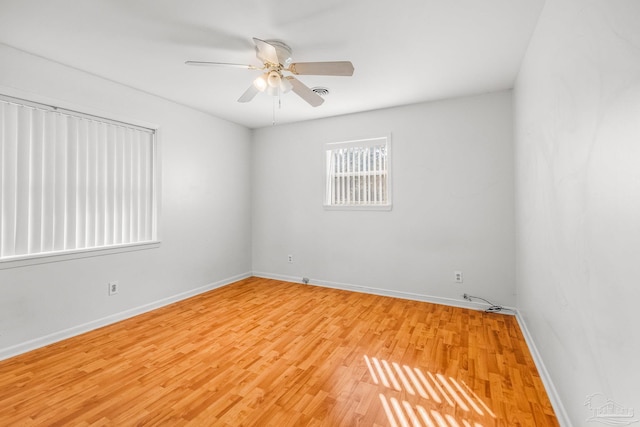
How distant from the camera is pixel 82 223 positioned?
2814mm

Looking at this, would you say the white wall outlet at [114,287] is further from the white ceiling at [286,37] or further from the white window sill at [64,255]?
the white ceiling at [286,37]

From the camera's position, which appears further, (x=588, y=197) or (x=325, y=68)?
(x=325, y=68)

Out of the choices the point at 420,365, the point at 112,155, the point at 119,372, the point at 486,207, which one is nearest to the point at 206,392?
the point at 119,372

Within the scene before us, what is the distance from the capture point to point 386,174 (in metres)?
3.88

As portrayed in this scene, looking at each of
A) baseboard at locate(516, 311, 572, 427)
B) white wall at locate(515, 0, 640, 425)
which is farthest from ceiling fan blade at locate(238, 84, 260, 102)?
baseboard at locate(516, 311, 572, 427)

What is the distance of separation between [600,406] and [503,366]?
111cm

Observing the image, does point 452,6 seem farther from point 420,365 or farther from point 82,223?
point 82,223

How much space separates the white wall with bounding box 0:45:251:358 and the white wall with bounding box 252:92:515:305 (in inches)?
25.1

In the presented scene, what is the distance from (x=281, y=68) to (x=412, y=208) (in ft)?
7.75

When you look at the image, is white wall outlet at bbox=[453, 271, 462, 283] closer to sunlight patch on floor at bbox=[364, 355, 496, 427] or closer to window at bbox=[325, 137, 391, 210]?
window at bbox=[325, 137, 391, 210]

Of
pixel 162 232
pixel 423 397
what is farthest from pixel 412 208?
pixel 162 232

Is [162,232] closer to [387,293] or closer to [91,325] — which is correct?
[91,325]

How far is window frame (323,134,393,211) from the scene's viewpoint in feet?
12.5

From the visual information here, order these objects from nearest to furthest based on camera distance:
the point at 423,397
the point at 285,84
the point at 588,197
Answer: the point at 588,197, the point at 423,397, the point at 285,84
